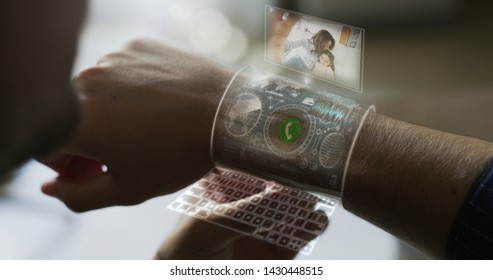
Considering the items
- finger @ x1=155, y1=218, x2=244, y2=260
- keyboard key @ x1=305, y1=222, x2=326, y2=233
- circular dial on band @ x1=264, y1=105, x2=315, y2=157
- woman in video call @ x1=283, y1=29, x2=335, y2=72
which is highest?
woman in video call @ x1=283, y1=29, x2=335, y2=72

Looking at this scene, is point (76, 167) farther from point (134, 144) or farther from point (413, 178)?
point (413, 178)

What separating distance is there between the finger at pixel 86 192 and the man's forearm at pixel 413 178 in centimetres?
28

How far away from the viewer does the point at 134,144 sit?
0.65 meters

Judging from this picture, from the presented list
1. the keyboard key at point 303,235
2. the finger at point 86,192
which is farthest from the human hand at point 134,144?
the keyboard key at point 303,235

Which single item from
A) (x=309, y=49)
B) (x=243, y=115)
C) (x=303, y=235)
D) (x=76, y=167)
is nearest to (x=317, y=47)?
(x=309, y=49)

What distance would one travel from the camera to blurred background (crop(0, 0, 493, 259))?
2.08 feet

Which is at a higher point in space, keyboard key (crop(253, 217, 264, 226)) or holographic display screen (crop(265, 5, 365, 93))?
holographic display screen (crop(265, 5, 365, 93))

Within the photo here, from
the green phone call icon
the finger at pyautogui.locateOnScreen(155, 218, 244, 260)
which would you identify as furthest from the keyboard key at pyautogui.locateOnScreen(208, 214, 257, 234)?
the green phone call icon

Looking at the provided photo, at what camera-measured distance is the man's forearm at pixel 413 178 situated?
585 millimetres

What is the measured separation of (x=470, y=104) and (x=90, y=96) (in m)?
0.46

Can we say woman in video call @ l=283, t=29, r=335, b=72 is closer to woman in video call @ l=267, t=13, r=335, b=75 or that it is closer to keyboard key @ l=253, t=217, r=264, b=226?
woman in video call @ l=267, t=13, r=335, b=75

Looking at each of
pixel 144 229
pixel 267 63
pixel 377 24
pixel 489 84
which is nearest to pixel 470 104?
pixel 489 84

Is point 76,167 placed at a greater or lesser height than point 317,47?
lesser

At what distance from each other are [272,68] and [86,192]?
10.7 inches
